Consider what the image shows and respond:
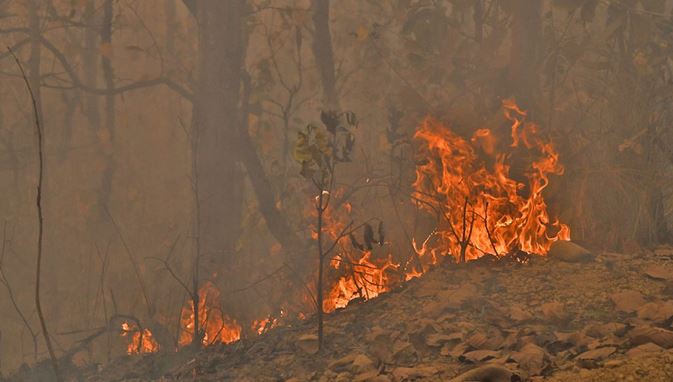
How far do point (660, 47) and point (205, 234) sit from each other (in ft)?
14.6

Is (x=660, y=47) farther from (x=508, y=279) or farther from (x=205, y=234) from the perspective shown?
(x=205, y=234)

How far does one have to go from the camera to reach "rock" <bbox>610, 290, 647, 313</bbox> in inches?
166

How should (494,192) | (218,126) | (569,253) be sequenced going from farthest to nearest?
(218,126) → (494,192) → (569,253)

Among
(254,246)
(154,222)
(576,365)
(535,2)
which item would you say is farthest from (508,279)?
(154,222)

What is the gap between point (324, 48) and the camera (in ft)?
32.6

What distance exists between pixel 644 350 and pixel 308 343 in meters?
1.88

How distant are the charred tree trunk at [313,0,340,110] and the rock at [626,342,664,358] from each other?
676 cm

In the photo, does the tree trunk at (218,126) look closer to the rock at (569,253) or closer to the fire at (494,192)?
the fire at (494,192)

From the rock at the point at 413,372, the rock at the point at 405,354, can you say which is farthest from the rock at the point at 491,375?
the rock at the point at 405,354

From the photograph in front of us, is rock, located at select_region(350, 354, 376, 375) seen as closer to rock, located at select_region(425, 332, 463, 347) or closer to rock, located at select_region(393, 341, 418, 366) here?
rock, located at select_region(393, 341, 418, 366)

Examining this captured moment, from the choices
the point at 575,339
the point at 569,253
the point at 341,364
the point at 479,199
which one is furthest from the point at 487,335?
the point at 479,199

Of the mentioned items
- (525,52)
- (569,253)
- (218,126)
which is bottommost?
(569,253)

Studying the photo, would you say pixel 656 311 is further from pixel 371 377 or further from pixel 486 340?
pixel 371 377

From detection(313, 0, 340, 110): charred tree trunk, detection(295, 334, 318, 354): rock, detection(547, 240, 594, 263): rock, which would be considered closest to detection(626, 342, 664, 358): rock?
detection(547, 240, 594, 263): rock
